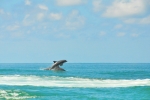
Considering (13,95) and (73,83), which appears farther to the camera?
(73,83)

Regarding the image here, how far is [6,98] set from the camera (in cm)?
3203

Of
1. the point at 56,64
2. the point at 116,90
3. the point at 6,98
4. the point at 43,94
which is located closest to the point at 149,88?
the point at 116,90

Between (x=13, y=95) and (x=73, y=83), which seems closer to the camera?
(x=13, y=95)

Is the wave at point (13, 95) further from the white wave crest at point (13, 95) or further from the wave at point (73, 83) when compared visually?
the wave at point (73, 83)

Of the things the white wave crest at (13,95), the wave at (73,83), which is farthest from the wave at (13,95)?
the wave at (73,83)

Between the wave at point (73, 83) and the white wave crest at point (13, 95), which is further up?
the wave at point (73, 83)

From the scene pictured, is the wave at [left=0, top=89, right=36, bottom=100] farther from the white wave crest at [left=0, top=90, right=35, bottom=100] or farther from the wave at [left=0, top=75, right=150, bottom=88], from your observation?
the wave at [left=0, top=75, right=150, bottom=88]

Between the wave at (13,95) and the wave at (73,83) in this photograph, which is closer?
the wave at (13,95)

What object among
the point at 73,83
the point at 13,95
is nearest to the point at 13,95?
the point at 13,95

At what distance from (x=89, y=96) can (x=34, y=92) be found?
522cm

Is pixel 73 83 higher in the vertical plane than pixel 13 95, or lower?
higher

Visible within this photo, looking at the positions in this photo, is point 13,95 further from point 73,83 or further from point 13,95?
point 73,83

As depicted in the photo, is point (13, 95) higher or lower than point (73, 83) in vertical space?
lower

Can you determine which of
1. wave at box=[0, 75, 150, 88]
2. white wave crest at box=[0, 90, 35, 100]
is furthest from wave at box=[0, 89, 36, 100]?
wave at box=[0, 75, 150, 88]
